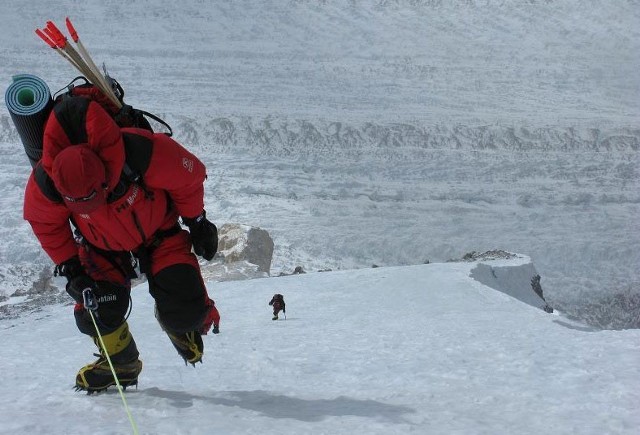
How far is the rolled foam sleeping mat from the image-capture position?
2.68 metres

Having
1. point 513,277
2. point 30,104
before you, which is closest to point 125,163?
point 30,104

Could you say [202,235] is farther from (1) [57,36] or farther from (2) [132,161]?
(1) [57,36]

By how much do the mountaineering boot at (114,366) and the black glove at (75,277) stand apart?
244 mm

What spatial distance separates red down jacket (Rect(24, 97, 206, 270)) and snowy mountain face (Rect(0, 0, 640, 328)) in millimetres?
9076

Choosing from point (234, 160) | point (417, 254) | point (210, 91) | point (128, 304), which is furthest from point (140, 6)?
point (128, 304)

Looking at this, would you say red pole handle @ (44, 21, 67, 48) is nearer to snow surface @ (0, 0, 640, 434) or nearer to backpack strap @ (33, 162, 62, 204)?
backpack strap @ (33, 162, 62, 204)

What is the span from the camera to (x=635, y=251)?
677 inches

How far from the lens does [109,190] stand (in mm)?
2648

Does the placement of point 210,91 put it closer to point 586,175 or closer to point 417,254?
point 417,254

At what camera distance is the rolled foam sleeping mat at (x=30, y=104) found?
2.68 m

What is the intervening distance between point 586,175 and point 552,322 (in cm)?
1655

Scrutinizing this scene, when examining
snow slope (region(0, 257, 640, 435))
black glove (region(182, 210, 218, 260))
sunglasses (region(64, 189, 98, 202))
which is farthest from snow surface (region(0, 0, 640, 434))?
sunglasses (region(64, 189, 98, 202))

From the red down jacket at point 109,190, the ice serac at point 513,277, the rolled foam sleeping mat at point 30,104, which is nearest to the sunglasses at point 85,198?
the red down jacket at point 109,190

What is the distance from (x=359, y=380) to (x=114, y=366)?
122 cm
